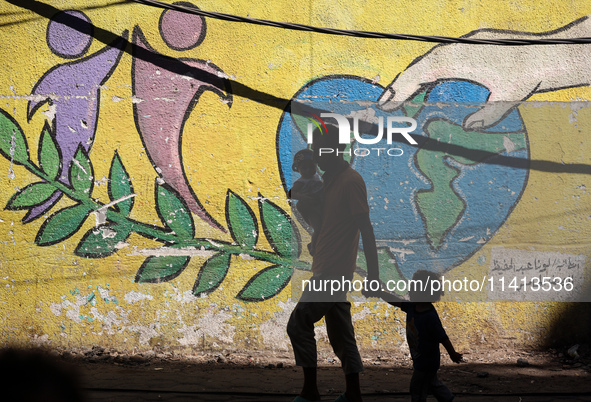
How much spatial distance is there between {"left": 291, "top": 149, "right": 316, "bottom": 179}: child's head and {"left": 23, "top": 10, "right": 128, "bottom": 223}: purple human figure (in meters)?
1.59

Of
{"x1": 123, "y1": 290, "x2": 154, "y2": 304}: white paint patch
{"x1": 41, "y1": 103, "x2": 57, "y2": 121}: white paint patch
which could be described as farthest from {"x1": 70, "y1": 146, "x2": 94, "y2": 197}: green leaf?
{"x1": 123, "y1": 290, "x2": 154, "y2": 304}: white paint patch

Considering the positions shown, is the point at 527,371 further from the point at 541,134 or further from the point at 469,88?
the point at 469,88

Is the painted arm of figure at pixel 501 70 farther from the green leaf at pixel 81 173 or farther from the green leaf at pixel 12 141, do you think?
the green leaf at pixel 12 141

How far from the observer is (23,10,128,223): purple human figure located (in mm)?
4402

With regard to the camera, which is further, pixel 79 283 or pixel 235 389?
pixel 79 283

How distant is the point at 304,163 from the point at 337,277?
1353mm

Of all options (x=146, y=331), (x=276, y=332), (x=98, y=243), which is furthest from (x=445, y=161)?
(x=98, y=243)

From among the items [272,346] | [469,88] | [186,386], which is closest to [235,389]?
[186,386]

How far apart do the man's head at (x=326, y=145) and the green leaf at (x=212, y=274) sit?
106 centimetres

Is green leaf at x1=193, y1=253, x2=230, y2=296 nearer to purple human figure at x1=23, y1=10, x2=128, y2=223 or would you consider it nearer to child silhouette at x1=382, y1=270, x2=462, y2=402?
purple human figure at x1=23, y1=10, x2=128, y2=223

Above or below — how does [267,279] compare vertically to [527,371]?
above

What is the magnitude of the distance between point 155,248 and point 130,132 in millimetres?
928

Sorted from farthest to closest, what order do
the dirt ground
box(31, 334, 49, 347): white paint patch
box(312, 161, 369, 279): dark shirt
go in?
box(31, 334, 49, 347): white paint patch < the dirt ground < box(312, 161, 369, 279): dark shirt

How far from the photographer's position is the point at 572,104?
451 centimetres
